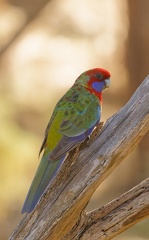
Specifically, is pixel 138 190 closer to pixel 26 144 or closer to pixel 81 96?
pixel 81 96

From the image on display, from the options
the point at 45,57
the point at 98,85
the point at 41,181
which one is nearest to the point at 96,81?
the point at 98,85

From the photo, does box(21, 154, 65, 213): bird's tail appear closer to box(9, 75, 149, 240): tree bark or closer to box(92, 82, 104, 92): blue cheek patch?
box(9, 75, 149, 240): tree bark

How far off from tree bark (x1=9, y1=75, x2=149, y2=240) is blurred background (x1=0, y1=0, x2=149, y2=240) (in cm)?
292

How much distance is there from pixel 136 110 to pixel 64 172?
376mm

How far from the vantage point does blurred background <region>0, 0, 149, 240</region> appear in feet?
18.5

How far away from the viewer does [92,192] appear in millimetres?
2633

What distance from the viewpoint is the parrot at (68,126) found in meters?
2.67

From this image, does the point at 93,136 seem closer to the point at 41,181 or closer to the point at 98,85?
the point at 41,181

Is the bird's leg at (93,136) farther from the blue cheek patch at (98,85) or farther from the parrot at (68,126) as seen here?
the blue cheek patch at (98,85)

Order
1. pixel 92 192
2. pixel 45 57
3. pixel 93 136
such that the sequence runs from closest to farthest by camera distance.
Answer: pixel 92 192
pixel 93 136
pixel 45 57

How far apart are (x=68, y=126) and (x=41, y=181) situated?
0.29 metres

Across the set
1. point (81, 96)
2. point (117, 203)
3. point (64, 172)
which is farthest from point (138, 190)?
point (81, 96)

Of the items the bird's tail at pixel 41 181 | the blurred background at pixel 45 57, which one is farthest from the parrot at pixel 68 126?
the blurred background at pixel 45 57

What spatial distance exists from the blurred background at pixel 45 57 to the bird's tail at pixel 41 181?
2890mm
